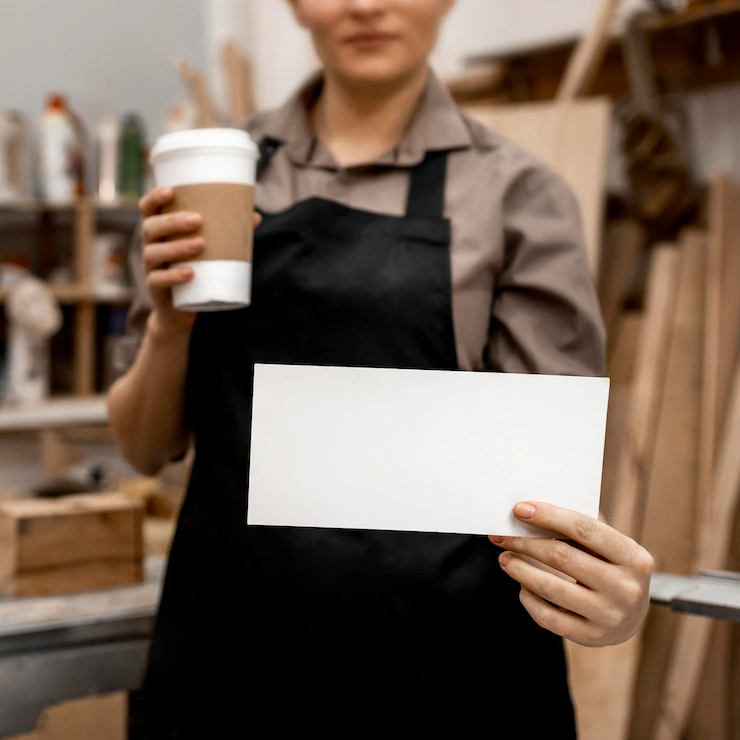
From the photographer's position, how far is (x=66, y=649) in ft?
4.32

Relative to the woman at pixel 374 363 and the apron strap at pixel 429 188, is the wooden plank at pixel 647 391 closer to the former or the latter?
the woman at pixel 374 363

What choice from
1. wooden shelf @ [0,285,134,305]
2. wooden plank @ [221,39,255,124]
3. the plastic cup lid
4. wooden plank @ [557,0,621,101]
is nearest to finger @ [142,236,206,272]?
the plastic cup lid

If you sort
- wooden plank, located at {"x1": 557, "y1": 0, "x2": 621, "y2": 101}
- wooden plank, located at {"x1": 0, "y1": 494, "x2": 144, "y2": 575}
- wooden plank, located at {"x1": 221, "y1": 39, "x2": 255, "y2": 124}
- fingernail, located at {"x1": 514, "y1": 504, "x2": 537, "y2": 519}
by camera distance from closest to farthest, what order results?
fingernail, located at {"x1": 514, "y1": 504, "x2": 537, "y2": 519} < wooden plank, located at {"x1": 0, "y1": 494, "x2": 144, "y2": 575} < wooden plank, located at {"x1": 557, "y1": 0, "x2": 621, "y2": 101} < wooden plank, located at {"x1": 221, "y1": 39, "x2": 255, "y2": 124}

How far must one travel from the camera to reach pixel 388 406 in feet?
2.46

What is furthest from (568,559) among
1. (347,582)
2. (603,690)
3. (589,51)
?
(589,51)

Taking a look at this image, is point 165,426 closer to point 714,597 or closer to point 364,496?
point 364,496

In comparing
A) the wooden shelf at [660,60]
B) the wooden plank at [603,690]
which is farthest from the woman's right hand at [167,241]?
the wooden shelf at [660,60]

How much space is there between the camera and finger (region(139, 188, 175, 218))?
96 centimetres

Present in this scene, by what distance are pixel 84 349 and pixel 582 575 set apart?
304cm

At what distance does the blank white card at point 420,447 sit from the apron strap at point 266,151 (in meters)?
0.57

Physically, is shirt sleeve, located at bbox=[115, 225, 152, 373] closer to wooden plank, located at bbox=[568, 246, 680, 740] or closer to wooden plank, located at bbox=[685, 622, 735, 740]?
wooden plank, located at bbox=[568, 246, 680, 740]

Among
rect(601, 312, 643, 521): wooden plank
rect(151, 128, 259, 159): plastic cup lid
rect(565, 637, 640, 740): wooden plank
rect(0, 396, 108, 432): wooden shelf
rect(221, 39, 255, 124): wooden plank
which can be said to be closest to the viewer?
rect(151, 128, 259, 159): plastic cup lid

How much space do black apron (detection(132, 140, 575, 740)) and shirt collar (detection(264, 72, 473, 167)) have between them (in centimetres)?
3

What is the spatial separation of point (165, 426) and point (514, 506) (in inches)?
25.5
